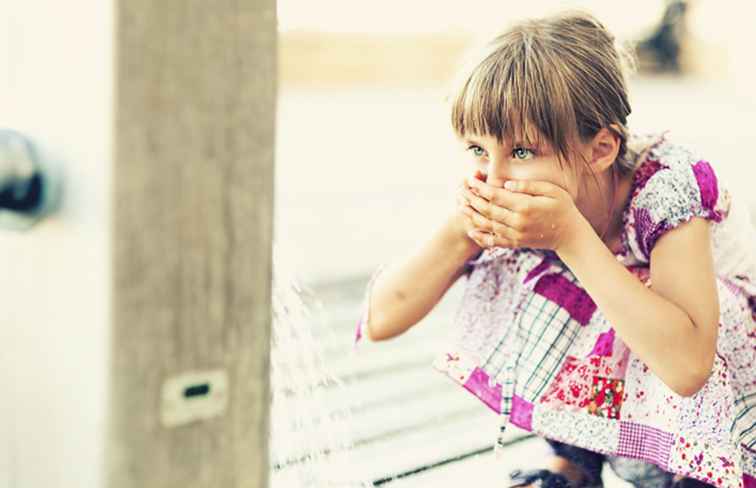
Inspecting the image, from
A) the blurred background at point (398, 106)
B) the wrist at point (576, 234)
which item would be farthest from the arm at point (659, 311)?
the blurred background at point (398, 106)

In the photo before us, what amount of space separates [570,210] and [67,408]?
2.02ft

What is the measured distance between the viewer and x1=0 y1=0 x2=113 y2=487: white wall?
65cm

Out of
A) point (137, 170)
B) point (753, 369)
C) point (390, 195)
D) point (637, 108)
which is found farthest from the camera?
point (637, 108)

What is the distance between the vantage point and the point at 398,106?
6039mm

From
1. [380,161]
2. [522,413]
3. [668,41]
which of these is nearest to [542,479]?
[522,413]

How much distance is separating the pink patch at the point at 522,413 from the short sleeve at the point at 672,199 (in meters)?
0.24

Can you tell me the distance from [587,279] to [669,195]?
0.17 meters

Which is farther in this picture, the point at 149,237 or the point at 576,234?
the point at 576,234

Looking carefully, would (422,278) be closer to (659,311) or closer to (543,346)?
(543,346)

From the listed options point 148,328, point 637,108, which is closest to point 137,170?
point 148,328

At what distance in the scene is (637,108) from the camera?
6105mm

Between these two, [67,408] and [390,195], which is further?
[390,195]

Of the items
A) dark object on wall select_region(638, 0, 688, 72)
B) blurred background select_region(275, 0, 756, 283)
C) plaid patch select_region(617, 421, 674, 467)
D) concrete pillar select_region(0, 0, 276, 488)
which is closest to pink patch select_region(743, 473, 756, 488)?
plaid patch select_region(617, 421, 674, 467)

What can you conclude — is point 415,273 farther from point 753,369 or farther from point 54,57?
point 54,57
